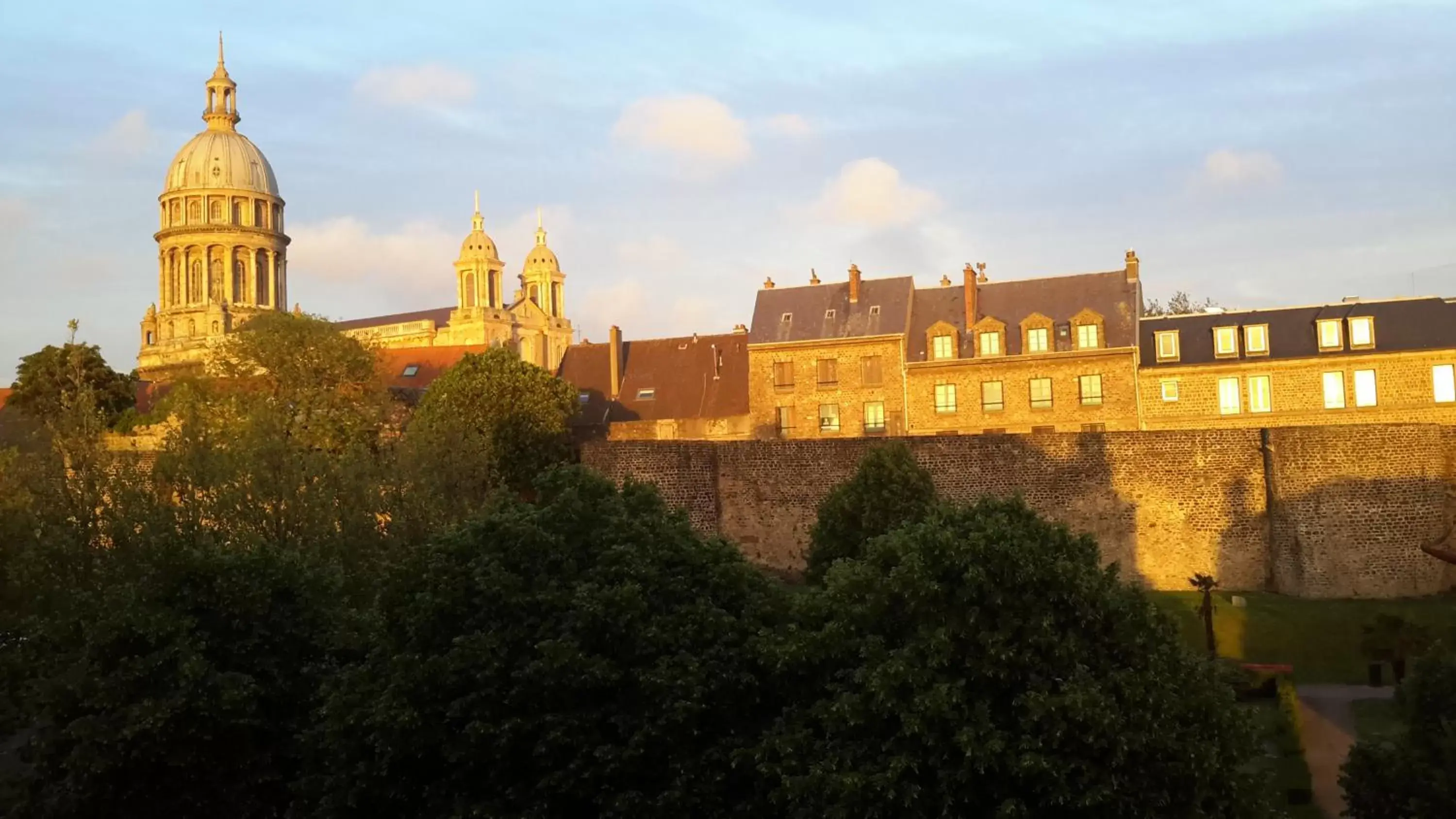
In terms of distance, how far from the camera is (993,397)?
4466 cm

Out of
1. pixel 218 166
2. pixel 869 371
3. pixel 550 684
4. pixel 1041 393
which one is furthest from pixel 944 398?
pixel 218 166

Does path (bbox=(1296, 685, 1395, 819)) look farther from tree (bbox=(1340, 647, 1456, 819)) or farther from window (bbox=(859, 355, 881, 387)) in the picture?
window (bbox=(859, 355, 881, 387))

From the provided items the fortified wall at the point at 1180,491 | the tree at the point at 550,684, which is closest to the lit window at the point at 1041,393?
the fortified wall at the point at 1180,491

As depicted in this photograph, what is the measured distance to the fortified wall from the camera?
29.7 meters

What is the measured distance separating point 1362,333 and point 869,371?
47.1ft

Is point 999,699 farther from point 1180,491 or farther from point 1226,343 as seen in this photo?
point 1226,343

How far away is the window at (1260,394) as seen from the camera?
135 feet

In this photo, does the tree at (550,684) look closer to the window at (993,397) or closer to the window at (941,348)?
the window at (993,397)

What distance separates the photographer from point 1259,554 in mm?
30891

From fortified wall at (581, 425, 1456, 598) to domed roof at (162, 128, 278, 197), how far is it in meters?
Result: 74.7

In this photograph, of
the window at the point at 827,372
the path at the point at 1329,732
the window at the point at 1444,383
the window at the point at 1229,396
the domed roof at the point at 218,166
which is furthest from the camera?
the domed roof at the point at 218,166

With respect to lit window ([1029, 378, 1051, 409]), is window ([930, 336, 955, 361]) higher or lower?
higher

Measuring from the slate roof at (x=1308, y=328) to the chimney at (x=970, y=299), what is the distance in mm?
5166

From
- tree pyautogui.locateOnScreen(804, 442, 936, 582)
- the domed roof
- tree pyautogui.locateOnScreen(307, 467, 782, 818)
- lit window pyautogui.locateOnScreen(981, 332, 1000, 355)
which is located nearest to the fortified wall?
tree pyautogui.locateOnScreen(804, 442, 936, 582)
